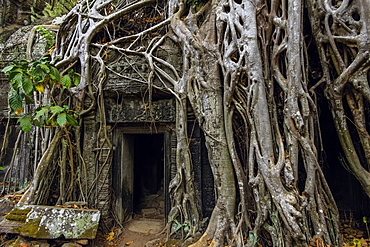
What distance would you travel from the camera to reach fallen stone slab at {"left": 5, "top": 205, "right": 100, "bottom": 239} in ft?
8.74

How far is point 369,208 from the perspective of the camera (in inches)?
113

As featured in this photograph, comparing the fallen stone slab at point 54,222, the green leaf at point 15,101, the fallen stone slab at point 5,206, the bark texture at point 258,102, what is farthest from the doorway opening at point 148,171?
the green leaf at point 15,101

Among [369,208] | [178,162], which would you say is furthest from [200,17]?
[369,208]

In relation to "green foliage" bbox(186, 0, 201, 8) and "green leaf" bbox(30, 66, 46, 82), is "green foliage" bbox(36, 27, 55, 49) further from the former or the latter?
"green foliage" bbox(186, 0, 201, 8)

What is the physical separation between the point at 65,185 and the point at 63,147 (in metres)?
0.60

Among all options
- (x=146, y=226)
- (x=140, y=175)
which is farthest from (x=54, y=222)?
(x=140, y=175)

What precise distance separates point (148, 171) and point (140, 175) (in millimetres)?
320

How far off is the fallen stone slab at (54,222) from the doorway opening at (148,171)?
197 centimetres

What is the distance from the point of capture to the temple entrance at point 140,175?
3576mm

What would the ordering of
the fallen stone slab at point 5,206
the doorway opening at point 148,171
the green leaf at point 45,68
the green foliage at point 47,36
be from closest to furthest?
the green leaf at point 45,68, the fallen stone slab at point 5,206, the green foliage at point 47,36, the doorway opening at point 148,171

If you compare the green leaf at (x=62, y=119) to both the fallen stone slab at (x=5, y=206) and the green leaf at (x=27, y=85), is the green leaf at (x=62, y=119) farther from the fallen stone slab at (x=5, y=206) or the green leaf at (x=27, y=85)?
the fallen stone slab at (x=5, y=206)

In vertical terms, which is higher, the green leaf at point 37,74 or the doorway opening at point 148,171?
the green leaf at point 37,74

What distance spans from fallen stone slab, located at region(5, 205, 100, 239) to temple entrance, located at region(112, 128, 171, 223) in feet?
2.46

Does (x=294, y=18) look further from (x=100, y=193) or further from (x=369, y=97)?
(x=100, y=193)
